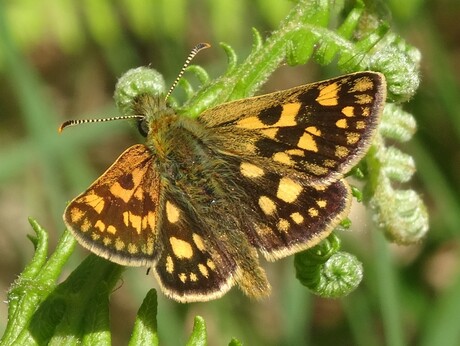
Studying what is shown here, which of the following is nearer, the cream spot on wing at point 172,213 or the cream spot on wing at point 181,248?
the cream spot on wing at point 181,248

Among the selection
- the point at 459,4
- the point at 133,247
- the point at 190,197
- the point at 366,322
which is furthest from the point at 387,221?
the point at 459,4

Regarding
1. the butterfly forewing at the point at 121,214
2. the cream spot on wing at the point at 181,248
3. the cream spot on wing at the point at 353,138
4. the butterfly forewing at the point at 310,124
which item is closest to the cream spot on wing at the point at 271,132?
the butterfly forewing at the point at 310,124

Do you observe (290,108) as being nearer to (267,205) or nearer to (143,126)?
(267,205)

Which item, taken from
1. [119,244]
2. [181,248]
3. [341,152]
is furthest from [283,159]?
[119,244]

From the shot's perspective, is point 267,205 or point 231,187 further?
point 231,187

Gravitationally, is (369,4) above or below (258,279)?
above

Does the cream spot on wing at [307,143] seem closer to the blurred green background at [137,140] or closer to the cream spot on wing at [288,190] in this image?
the cream spot on wing at [288,190]

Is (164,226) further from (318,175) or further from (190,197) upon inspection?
(318,175)

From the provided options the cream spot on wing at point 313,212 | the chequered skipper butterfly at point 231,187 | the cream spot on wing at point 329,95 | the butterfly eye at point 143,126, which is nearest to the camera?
the chequered skipper butterfly at point 231,187
